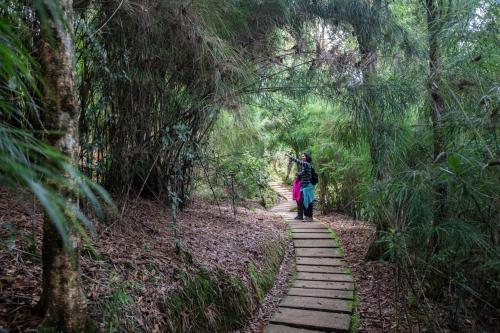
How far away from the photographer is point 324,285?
445 centimetres

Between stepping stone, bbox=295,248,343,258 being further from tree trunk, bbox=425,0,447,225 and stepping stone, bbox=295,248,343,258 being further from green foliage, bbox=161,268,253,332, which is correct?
tree trunk, bbox=425,0,447,225

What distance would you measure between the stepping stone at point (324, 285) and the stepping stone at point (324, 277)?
107mm

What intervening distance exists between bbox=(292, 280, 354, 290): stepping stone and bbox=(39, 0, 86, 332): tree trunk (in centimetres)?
331

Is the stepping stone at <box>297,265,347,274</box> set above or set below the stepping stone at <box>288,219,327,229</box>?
below

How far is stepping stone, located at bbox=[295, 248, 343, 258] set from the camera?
18.4 feet

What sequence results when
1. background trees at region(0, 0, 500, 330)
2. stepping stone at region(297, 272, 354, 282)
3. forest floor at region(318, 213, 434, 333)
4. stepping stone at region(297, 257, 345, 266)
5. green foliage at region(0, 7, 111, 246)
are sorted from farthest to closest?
stepping stone at region(297, 257, 345, 266) < stepping stone at region(297, 272, 354, 282) < forest floor at region(318, 213, 434, 333) < background trees at region(0, 0, 500, 330) < green foliage at region(0, 7, 111, 246)

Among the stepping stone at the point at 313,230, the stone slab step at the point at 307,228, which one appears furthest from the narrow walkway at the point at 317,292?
the stone slab step at the point at 307,228

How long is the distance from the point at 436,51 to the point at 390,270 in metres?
2.91

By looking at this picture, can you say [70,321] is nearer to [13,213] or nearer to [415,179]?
[13,213]

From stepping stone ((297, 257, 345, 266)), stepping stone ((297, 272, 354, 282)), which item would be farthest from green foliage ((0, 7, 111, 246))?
stepping stone ((297, 257, 345, 266))

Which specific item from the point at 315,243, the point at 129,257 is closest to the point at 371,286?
the point at 315,243

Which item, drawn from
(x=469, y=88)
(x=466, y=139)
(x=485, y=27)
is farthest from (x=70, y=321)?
(x=485, y=27)

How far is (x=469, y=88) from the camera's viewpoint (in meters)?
2.96

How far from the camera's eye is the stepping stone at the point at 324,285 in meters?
4.34
